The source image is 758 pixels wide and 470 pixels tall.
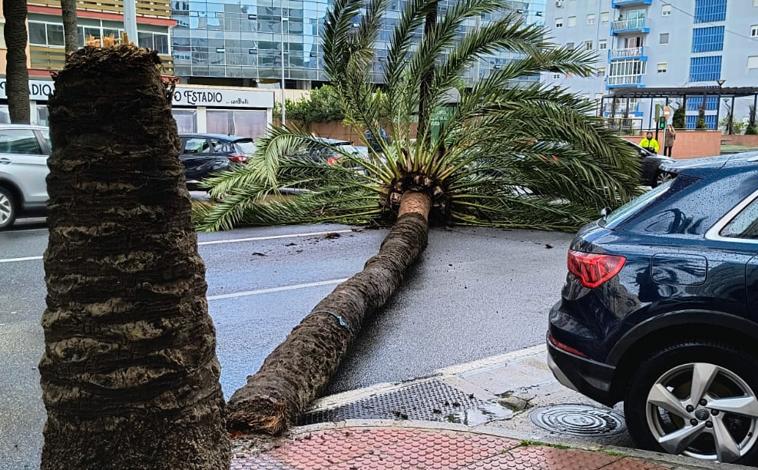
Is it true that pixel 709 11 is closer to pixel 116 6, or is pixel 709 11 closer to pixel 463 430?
pixel 116 6

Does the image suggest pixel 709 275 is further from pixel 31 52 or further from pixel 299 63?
pixel 299 63

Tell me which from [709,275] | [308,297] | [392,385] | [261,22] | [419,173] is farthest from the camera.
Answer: [261,22]

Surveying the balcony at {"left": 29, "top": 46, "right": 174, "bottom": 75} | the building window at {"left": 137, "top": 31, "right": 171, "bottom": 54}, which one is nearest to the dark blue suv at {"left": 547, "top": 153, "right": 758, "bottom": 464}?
the balcony at {"left": 29, "top": 46, "right": 174, "bottom": 75}

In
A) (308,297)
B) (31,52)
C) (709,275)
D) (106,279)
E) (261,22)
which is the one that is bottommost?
(308,297)

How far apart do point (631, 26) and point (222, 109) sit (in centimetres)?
5479

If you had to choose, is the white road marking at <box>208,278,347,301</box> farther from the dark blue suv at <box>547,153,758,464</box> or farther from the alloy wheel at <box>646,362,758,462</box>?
the alloy wheel at <box>646,362,758,462</box>

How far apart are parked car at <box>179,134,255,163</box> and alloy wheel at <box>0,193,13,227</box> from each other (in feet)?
23.2

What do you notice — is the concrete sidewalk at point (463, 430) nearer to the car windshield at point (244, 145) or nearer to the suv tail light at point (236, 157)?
the suv tail light at point (236, 157)

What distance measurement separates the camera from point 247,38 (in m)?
73.8

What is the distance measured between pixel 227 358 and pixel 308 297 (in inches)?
85.6

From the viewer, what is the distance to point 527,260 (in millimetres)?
10133

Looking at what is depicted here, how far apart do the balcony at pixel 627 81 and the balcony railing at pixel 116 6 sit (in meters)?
53.2

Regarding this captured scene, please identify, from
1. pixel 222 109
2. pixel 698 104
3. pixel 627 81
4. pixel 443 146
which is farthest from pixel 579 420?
pixel 627 81

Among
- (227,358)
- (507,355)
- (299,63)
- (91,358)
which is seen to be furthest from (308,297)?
(299,63)
